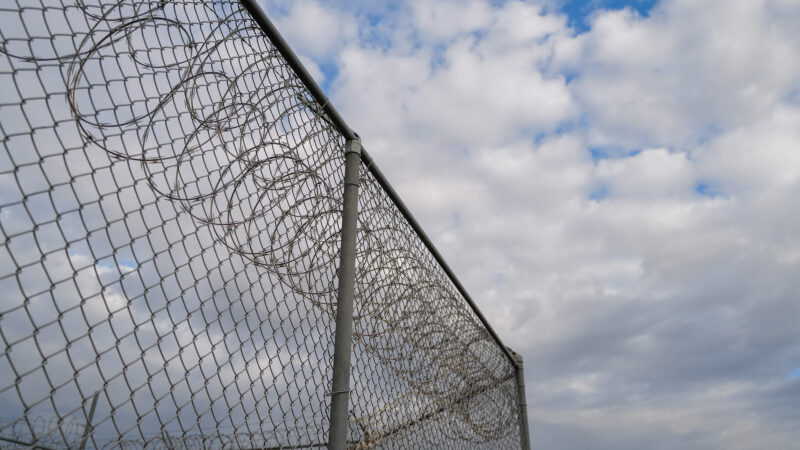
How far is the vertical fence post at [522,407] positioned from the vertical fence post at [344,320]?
3.98 metres

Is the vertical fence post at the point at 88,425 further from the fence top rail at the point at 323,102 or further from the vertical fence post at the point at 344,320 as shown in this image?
the fence top rail at the point at 323,102

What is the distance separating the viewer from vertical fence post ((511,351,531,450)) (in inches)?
214

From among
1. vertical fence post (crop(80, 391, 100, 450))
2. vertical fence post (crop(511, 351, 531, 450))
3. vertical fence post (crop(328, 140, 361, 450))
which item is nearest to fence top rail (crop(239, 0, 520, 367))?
vertical fence post (crop(328, 140, 361, 450))

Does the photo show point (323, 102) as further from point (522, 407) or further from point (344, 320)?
point (522, 407)

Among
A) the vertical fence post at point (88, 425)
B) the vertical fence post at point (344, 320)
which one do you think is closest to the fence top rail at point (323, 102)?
the vertical fence post at point (344, 320)

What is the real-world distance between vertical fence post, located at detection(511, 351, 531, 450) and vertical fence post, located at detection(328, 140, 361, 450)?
398 centimetres

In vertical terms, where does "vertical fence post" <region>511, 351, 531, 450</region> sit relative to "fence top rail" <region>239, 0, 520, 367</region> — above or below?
below

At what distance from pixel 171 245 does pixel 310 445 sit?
1.03 metres

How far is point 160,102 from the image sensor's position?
157cm

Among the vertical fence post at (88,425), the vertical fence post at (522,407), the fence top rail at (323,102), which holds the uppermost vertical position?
the fence top rail at (323,102)

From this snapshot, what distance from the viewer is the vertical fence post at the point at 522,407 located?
17.8 feet

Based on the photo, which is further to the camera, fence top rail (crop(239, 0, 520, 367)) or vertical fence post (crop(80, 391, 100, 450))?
fence top rail (crop(239, 0, 520, 367))

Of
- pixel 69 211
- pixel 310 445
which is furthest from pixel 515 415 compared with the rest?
pixel 69 211

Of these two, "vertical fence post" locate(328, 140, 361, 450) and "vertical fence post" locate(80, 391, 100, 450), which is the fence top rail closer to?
"vertical fence post" locate(328, 140, 361, 450)
